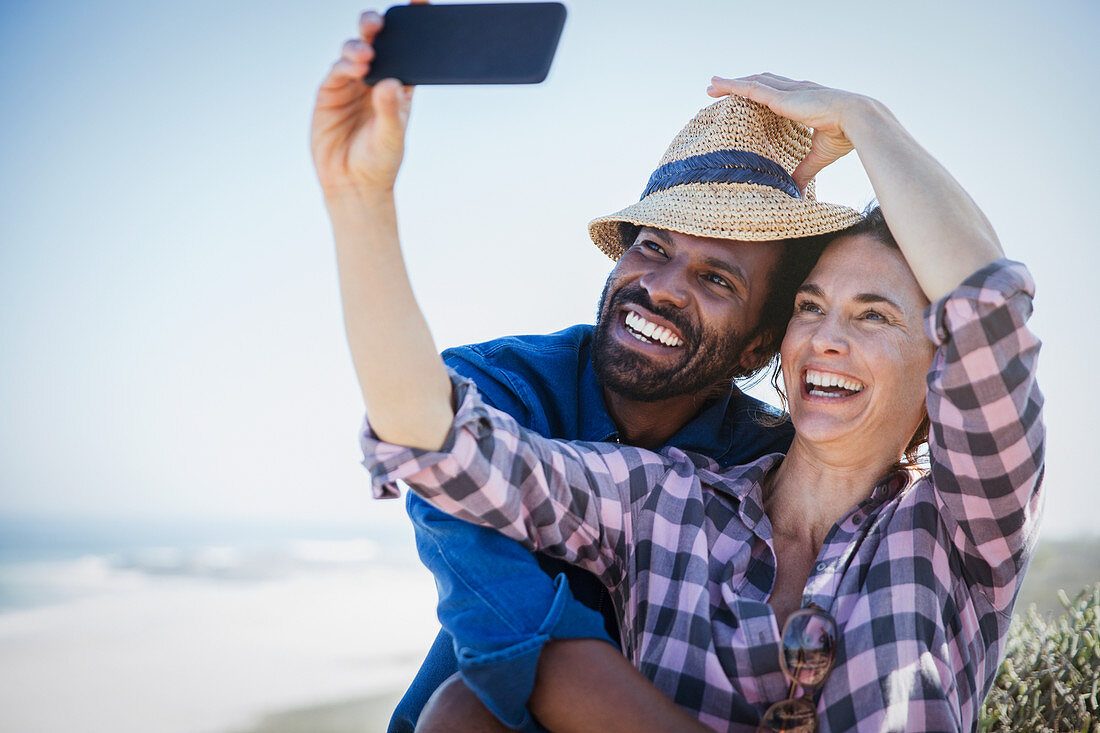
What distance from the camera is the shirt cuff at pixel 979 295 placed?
73.0 inches

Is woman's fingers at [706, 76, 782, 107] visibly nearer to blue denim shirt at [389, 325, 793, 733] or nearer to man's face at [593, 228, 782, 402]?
man's face at [593, 228, 782, 402]

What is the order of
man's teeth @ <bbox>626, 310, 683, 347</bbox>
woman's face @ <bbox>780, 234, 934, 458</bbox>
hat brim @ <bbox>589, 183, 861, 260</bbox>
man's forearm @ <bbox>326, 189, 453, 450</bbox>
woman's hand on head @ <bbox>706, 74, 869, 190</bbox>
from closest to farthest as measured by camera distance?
1. man's forearm @ <bbox>326, 189, 453, 450</bbox>
2. woman's face @ <bbox>780, 234, 934, 458</bbox>
3. woman's hand on head @ <bbox>706, 74, 869, 190</bbox>
4. hat brim @ <bbox>589, 183, 861, 260</bbox>
5. man's teeth @ <bbox>626, 310, 683, 347</bbox>

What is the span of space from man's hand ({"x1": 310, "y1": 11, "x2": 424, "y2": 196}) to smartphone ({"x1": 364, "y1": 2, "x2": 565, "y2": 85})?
0.10 ft

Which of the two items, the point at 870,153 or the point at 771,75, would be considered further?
the point at 771,75

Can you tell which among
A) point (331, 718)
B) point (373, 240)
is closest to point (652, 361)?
point (373, 240)

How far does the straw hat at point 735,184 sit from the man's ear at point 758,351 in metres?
0.42

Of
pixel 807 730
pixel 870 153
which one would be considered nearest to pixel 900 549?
pixel 807 730

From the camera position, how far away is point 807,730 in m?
1.97

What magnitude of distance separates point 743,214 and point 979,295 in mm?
921

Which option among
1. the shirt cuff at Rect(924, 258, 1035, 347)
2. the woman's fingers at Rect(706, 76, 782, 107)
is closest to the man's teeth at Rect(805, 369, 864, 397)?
the shirt cuff at Rect(924, 258, 1035, 347)

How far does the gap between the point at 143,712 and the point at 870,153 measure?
31.6 feet

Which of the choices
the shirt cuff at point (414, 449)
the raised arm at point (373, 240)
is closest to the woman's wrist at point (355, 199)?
the raised arm at point (373, 240)

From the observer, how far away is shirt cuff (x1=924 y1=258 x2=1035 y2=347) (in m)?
1.86

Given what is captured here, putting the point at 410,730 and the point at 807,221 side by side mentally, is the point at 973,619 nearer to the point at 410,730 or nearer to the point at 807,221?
the point at 807,221
